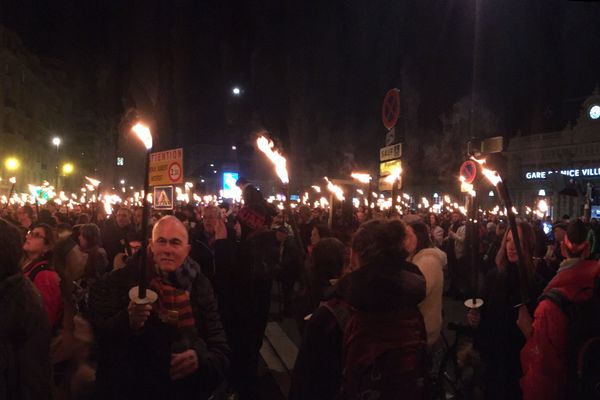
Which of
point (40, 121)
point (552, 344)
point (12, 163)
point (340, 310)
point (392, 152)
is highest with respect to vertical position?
point (40, 121)

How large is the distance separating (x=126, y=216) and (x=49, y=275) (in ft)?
17.6

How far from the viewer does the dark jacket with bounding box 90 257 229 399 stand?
3098 mm

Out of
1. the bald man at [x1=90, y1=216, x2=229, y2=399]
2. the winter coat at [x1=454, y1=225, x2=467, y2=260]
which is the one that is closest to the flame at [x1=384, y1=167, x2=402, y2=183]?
the bald man at [x1=90, y1=216, x2=229, y2=399]

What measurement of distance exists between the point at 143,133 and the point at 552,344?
9.67 ft

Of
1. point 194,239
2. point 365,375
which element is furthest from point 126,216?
point 365,375

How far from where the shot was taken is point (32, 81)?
186 ft

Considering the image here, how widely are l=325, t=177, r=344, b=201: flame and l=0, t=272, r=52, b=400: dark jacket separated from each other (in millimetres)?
6539

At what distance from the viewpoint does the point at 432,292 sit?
463cm

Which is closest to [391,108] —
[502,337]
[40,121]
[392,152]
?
[392,152]

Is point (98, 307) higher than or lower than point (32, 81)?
lower

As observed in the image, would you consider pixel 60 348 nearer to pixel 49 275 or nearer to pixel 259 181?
pixel 49 275

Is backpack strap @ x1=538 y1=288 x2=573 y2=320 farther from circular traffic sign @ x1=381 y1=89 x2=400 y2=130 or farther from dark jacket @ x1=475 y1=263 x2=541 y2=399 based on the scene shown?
circular traffic sign @ x1=381 y1=89 x2=400 y2=130

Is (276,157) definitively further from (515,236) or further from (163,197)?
(515,236)

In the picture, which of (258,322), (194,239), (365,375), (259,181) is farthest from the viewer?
(259,181)
